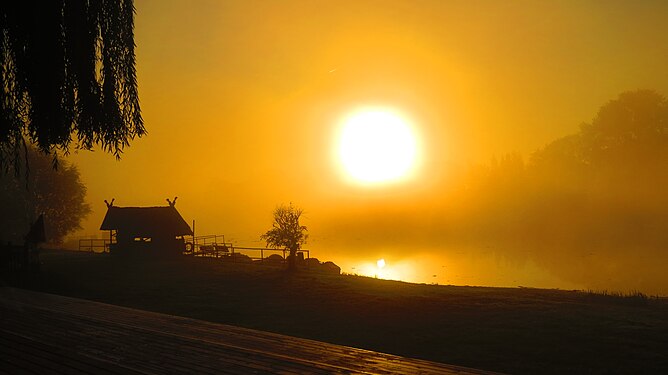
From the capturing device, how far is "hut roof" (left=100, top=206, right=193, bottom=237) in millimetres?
45125

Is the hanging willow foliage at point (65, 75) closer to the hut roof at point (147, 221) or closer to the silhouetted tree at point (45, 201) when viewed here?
the hut roof at point (147, 221)

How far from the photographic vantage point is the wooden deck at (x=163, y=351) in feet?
26.0

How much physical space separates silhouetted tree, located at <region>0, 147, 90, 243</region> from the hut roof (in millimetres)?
26512

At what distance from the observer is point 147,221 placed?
1799 inches

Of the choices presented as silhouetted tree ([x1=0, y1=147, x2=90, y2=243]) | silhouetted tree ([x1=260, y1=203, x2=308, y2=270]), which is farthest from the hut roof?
silhouetted tree ([x1=0, y1=147, x2=90, y2=243])

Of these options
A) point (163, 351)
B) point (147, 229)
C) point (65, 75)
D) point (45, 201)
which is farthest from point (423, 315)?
point (45, 201)

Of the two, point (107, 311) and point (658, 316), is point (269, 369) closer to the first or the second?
point (107, 311)

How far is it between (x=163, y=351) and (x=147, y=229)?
38454 millimetres

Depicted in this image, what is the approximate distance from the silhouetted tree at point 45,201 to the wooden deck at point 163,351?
63972 mm

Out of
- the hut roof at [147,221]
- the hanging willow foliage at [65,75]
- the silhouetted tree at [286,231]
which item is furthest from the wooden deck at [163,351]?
the hut roof at [147,221]

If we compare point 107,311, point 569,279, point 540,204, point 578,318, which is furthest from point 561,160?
point 107,311

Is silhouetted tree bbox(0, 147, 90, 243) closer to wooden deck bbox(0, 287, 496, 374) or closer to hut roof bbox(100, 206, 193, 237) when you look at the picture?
hut roof bbox(100, 206, 193, 237)

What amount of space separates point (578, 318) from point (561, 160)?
318ft

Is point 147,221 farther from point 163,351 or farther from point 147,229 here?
point 163,351
